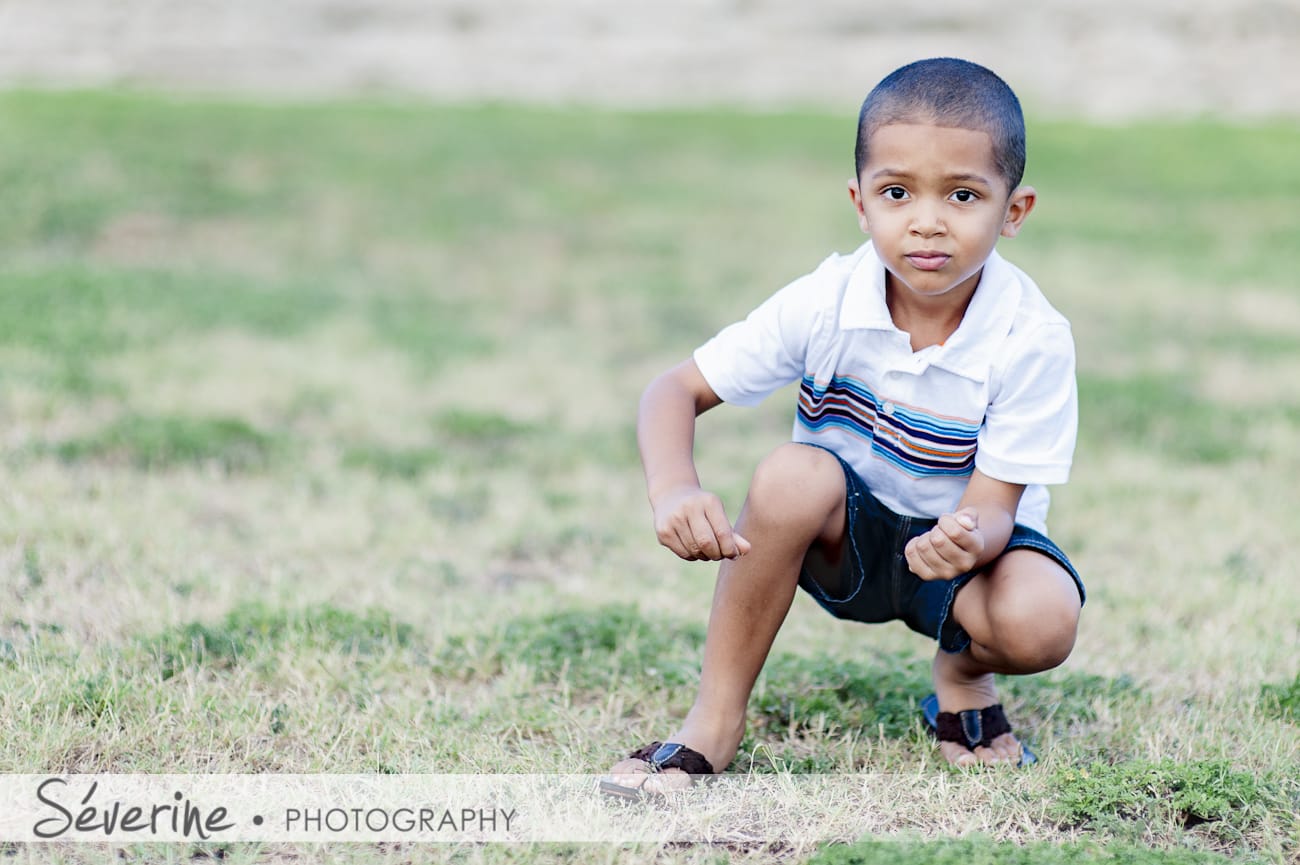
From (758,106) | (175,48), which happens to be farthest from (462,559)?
(175,48)

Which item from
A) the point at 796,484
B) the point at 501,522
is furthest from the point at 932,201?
the point at 501,522

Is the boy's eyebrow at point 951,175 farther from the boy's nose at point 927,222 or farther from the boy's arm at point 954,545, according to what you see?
the boy's arm at point 954,545

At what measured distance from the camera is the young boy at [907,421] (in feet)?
8.61

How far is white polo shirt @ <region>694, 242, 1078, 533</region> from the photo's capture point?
2760 mm

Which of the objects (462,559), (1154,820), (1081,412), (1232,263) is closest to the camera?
(1154,820)

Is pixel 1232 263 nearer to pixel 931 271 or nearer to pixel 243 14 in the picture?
pixel 931 271

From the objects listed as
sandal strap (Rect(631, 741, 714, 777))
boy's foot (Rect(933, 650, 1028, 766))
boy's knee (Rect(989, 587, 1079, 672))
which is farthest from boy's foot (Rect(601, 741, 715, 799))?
boy's knee (Rect(989, 587, 1079, 672))

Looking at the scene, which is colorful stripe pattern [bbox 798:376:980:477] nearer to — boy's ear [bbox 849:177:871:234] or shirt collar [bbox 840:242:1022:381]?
shirt collar [bbox 840:242:1022:381]

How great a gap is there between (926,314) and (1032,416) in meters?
0.32

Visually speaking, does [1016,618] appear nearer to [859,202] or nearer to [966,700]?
[966,700]

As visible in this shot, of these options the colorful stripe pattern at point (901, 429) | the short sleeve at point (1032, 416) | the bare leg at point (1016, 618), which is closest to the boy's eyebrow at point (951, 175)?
the short sleeve at point (1032, 416)

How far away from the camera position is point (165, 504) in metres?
4.61

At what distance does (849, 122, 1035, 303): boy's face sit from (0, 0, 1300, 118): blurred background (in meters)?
24.3

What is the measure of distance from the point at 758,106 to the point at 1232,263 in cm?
1339
